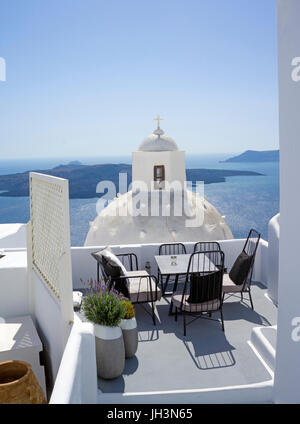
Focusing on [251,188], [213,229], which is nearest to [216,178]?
[251,188]

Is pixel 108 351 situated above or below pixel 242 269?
below

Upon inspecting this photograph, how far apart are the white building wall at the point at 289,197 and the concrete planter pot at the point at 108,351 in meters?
1.72

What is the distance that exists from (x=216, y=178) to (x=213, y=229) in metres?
41.0

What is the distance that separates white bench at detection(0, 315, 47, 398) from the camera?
5051 mm

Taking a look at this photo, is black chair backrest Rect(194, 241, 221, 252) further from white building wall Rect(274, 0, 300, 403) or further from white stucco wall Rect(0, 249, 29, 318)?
white building wall Rect(274, 0, 300, 403)

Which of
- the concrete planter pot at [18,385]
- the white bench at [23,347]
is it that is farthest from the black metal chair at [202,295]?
the concrete planter pot at [18,385]

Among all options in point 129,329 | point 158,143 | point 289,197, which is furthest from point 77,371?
point 158,143

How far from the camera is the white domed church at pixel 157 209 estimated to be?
48.5ft

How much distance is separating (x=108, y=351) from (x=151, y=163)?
12366 mm

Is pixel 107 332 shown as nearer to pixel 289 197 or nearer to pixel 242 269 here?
pixel 289 197

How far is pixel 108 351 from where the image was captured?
443 centimetres

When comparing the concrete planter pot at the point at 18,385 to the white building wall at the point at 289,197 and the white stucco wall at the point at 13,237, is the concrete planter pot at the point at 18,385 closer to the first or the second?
the white building wall at the point at 289,197

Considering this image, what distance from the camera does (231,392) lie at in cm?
419

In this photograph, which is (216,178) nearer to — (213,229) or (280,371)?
(213,229)
